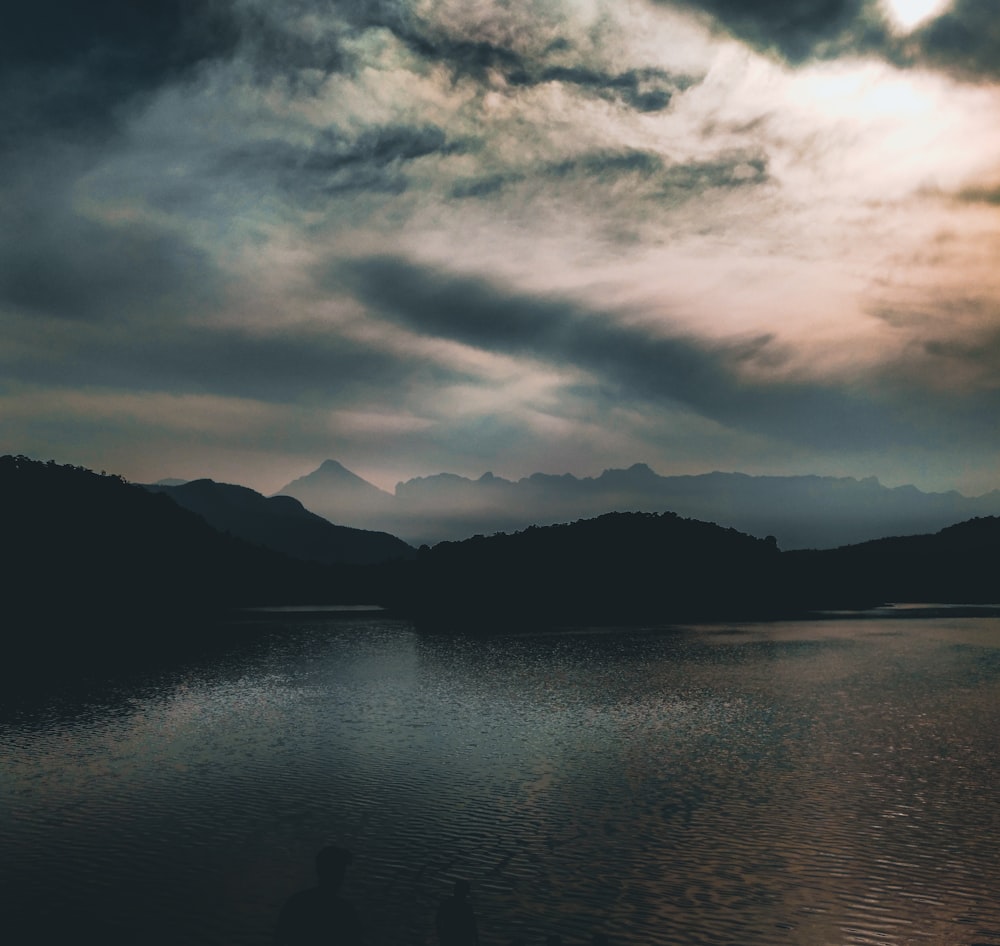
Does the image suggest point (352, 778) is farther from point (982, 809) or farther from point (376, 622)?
point (376, 622)

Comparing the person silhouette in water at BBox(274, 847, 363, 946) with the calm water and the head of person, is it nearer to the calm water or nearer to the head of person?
the head of person

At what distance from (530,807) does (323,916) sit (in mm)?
22223

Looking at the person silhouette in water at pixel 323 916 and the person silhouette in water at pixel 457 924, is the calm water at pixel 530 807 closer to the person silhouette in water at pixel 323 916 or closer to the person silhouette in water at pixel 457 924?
the person silhouette in water at pixel 457 924

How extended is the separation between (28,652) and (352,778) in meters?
95.5

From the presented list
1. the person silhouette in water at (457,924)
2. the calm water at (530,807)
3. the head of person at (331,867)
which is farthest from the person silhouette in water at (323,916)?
the calm water at (530,807)

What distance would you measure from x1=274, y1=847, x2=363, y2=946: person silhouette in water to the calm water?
8.21m

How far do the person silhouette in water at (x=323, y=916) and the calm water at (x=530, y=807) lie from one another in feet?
26.9

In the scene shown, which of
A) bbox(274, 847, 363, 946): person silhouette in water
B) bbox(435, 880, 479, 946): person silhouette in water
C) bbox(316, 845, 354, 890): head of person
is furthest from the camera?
bbox(435, 880, 479, 946): person silhouette in water

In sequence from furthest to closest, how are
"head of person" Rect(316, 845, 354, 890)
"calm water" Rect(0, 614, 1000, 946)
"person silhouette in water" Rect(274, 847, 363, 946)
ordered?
"calm water" Rect(0, 614, 1000, 946) → "head of person" Rect(316, 845, 354, 890) → "person silhouette in water" Rect(274, 847, 363, 946)

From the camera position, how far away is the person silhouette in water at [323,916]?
48.9 ft

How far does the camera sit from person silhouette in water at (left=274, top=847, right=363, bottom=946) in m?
14.9

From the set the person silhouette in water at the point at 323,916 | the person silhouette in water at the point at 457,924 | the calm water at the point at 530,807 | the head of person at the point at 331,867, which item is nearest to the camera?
the person silhouette in water at the point at 323,916

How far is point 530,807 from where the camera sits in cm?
3566

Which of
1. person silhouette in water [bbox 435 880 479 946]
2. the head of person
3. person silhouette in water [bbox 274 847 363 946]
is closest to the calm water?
person silhouette in water [bbox 435 880 479 946]
